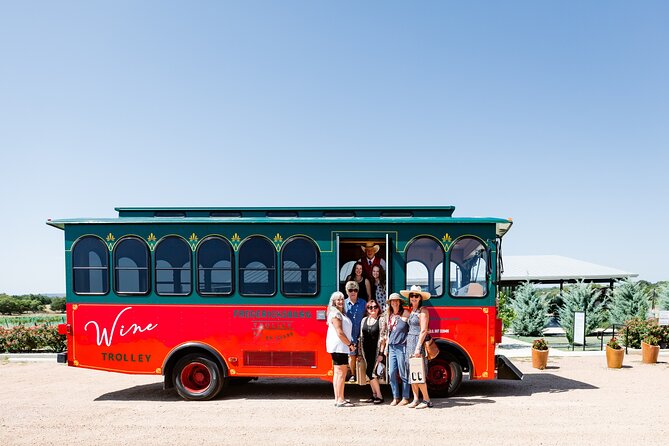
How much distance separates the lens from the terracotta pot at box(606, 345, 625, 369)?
414 inches

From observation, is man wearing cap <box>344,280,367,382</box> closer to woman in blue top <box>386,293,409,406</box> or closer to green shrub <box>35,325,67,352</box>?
woman in blue top <box>386,293,409,406</box>

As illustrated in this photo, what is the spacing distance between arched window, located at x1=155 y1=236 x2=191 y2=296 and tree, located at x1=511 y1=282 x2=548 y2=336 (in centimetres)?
1409

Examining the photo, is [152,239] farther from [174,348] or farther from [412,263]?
[412,263]

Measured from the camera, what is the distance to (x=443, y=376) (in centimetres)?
773

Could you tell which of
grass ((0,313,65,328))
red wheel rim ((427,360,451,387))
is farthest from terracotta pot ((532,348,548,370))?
grass ((0,313,65,328))


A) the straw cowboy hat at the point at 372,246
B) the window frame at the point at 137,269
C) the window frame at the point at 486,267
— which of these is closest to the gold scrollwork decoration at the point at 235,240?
the window frame at the point at 137,269

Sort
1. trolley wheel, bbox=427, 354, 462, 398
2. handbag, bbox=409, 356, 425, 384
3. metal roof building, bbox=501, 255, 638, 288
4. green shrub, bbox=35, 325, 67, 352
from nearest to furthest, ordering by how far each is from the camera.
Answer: handbag, bbox=409, 356, 425, 384 < trolley wheel, bbox=427, 354, 462, 398 < green shrub, bbox=35, 325, 67, 352 < metal roof building, bbox=501, 255, 638, 288

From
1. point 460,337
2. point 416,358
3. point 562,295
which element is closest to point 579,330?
point 562,295

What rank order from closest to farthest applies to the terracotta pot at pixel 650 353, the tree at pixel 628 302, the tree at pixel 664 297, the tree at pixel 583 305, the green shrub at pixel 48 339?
the terracotta pot at pixel 650 353 → the green shrub at pixel 48 339 → the tree at pixel 583 305 → the tree at pixel 628 302 → the tree at pixel 664 297

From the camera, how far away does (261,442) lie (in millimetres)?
5672

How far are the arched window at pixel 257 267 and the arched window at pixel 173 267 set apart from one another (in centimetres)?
94

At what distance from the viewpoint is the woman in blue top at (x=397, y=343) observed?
7.09 meters

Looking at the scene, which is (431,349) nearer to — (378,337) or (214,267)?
(378,337)

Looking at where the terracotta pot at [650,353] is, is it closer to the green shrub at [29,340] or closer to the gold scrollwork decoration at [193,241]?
the gold scrollwork decoration at [193,241]
